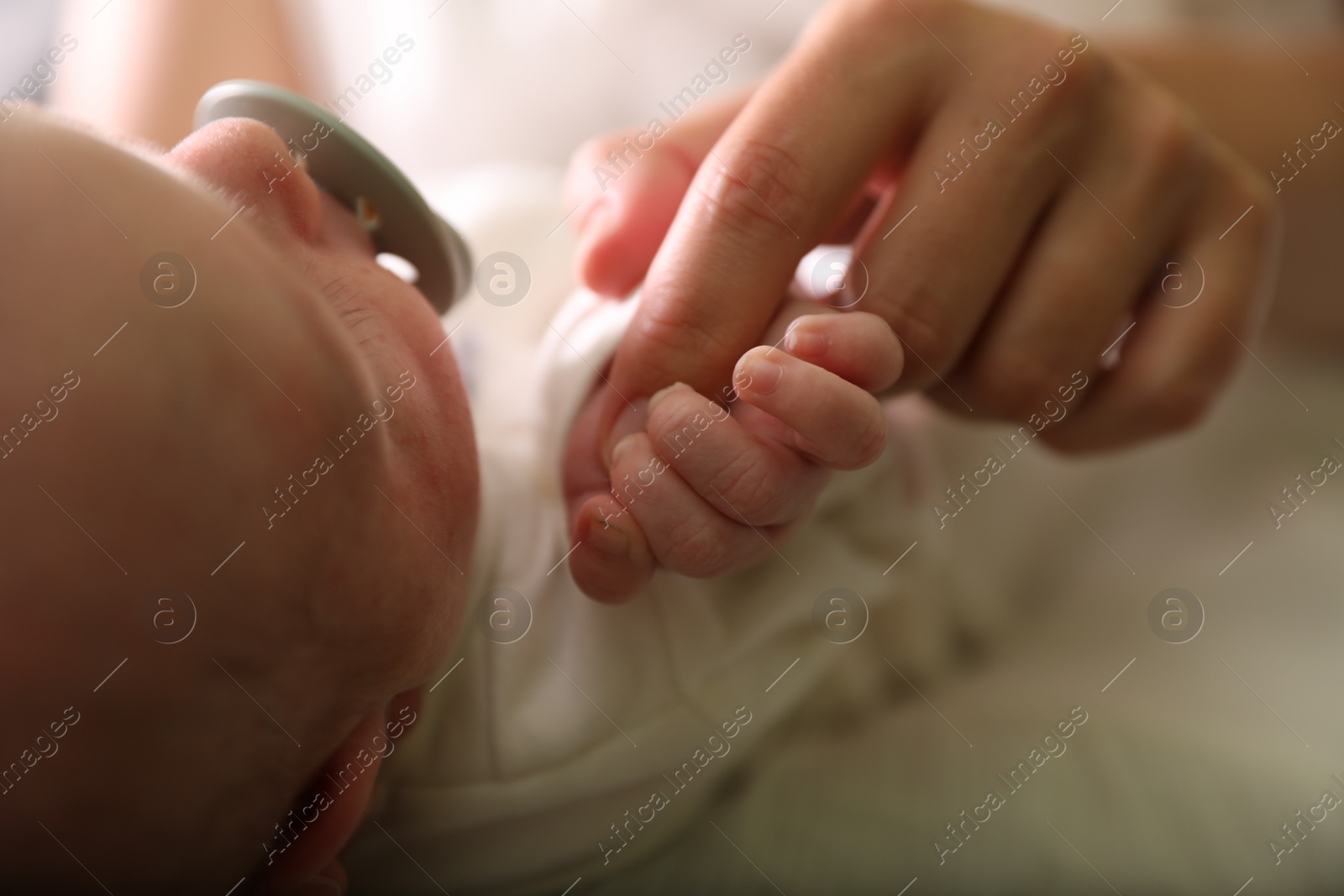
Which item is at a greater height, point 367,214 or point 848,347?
point 848,347

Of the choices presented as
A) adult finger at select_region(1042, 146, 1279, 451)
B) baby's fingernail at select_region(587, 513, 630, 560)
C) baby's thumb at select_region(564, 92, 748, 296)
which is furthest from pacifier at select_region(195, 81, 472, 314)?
adult finger at select_region(1042, 146, 1279, 451)

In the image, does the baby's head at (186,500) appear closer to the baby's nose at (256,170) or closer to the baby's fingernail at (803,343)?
the baby's nose at (256,170)

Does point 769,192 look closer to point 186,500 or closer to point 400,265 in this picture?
point 400,265

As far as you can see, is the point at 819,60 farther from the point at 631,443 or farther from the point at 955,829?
the point at 955,829

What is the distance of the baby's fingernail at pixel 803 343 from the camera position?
0.46 meters

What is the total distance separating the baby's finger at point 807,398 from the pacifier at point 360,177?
Answer: 0.24 metres

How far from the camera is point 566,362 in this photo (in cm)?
61

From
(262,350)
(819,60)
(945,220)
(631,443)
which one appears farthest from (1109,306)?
(262,350)

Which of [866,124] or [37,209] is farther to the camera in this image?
[866,124]

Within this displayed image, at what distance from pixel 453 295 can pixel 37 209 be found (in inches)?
11.1

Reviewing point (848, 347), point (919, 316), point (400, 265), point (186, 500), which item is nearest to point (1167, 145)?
point (919, 316)

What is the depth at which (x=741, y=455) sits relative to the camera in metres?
0.46

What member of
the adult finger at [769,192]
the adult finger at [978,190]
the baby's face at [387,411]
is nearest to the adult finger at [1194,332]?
the adult finger at [978,190]

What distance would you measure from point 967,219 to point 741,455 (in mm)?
262
